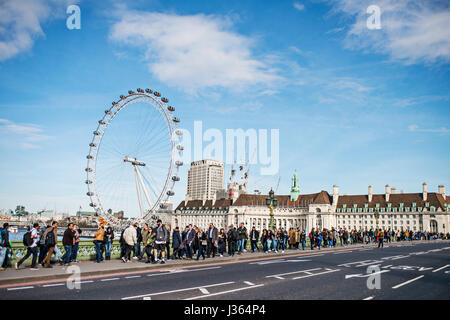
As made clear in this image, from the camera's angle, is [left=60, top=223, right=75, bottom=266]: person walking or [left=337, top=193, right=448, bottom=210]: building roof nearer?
[left=60, top=223, right=75, bottom=266]: person walking

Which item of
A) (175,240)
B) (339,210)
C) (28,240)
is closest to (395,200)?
(339,210)

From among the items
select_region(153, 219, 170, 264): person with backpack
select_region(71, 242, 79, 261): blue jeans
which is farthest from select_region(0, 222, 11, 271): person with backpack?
select_region(153, 219, 170, 264): person with backpack

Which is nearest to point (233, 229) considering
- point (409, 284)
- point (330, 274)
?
point (330, 274)

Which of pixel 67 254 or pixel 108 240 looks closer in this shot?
pixel 67 254

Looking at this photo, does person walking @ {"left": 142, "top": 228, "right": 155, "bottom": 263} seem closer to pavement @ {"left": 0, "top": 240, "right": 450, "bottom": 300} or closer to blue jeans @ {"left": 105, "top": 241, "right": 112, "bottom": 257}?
pavement @ {"left": 0, "top": 240, "right": 450, "bottom": 300}

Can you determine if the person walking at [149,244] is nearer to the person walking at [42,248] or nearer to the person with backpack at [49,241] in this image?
the person with backpack at [49,241]

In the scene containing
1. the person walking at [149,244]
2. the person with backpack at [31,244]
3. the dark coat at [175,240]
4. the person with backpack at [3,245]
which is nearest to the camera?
the person with backpack at [3,245]

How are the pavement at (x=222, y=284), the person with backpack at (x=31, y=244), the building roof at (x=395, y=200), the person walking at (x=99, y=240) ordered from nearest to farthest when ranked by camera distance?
the pavement at (x=222, y=284)
the person with backpack at (x=31, y=244)
the person walking at (x=99, y=240)
the building roof at (x=395, y=200)

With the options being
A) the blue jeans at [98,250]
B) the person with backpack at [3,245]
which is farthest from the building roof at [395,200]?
the person with backpack at [3,245]

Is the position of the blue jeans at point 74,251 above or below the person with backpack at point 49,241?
below

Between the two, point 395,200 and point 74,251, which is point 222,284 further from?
point 395,200

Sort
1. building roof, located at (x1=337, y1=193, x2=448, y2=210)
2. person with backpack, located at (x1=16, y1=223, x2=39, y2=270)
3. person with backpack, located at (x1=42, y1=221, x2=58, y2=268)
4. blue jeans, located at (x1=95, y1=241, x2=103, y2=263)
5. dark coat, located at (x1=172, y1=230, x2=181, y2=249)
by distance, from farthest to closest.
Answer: building roof, located at (x1=337, y1=193, x2=448, y2=210)
dark coat, located at (x1=172, y1=230, x2=181, y2=249)
blue jeans, located at (x1=95, y1=241, x2=103, y2=263)
person with backpack, located at (x1=42, y1=221, x2=58, y2=268)
person with backpack, located at (x1=16, y1=223, x2=39, y2=270)

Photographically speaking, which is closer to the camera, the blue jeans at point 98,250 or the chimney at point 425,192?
the blue jeans at point 98,250
